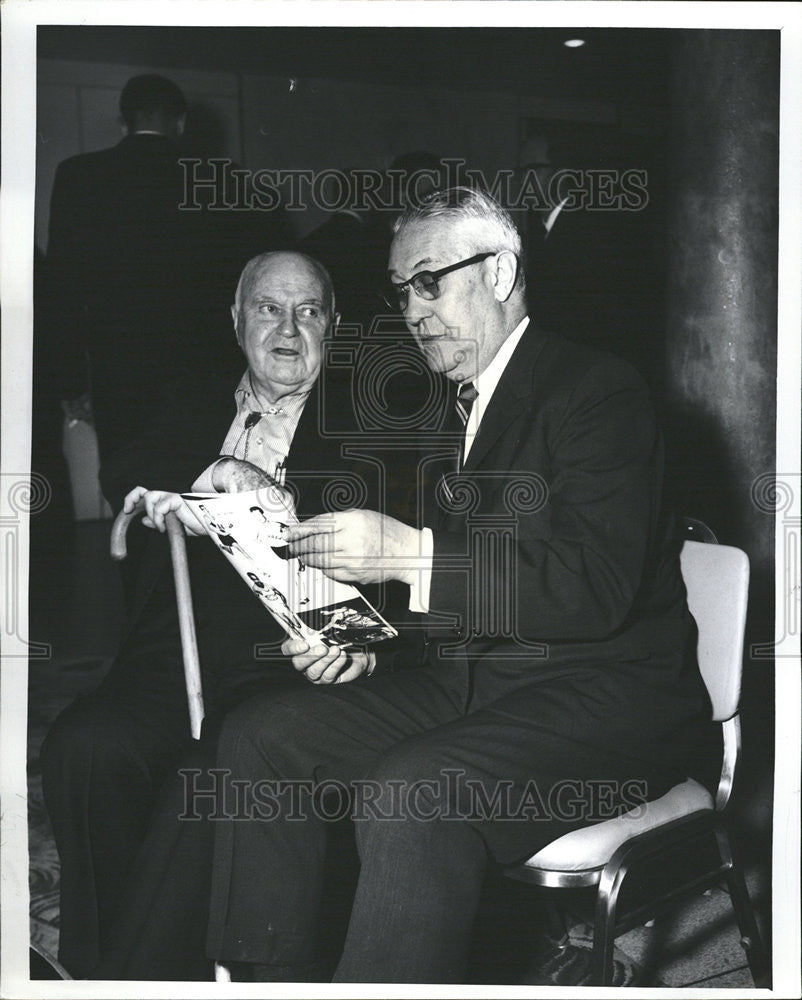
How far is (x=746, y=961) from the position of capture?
1785mm

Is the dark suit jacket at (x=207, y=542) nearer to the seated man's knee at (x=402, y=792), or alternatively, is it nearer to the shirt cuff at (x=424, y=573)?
the shirt cuff at (x=424, y=573)

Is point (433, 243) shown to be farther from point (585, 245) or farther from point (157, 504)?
point (157, 504)

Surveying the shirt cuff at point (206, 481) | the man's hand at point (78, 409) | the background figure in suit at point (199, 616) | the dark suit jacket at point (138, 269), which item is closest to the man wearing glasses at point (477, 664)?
the background figure in suit at point (199, 616)

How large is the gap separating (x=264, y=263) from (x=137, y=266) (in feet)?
0.78

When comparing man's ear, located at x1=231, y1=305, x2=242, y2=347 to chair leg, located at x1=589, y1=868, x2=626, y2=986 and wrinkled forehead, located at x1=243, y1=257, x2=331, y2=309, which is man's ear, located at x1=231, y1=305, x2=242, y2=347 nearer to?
wrinkled forehead, located at x1=243, y1=257, x2=331, y2=309

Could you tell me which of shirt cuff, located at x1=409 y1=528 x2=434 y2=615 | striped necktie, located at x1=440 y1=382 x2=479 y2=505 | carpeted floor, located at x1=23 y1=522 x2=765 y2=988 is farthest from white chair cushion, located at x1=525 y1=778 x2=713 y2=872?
striped necktie, located at x1=440 y1=382 x2=479 y2=505

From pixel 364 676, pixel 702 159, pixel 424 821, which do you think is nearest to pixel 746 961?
pixel 424 821

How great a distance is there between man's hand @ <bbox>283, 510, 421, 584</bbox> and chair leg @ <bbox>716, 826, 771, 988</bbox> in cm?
75

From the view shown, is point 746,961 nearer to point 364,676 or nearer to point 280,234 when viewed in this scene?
point 364,676

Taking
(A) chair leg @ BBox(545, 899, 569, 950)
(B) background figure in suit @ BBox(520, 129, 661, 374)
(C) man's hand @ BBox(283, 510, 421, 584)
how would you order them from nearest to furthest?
1. (C) man's hand @ BBox(283, 510, 421, 584)
2. (B) background figure in suit @ BBox(520, 129, 661, 374)
3. (A) chair leg @ BBox(545, 899, 569, 950)

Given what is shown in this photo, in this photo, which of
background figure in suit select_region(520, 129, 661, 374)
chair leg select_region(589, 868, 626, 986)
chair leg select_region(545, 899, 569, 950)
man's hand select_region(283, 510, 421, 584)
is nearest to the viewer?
chair leg select_region(589, 868, 626, 986)

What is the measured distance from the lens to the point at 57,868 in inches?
69.8

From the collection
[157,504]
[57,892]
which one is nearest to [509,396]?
[157,504]

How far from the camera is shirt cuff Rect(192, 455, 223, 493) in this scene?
1737 mm
